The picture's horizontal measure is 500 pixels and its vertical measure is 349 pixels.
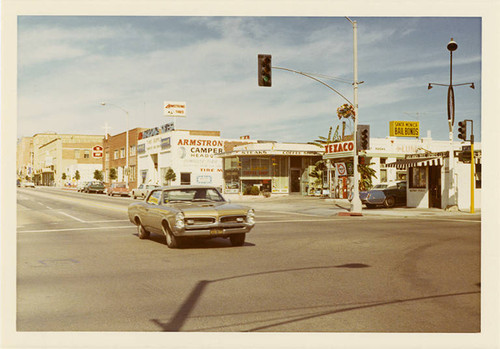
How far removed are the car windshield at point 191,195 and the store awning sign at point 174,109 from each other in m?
53.9

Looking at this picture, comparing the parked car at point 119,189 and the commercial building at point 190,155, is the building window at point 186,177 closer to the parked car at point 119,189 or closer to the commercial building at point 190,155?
the commercial building at point 190,155

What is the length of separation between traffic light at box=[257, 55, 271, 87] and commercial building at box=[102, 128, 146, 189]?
48.6 meters

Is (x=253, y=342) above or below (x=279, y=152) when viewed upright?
below

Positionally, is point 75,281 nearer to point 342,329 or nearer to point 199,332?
point 199,332

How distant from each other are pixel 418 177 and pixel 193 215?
851 inches

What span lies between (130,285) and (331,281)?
10.5 ft

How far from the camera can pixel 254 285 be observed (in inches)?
318

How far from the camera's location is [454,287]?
7812 mm

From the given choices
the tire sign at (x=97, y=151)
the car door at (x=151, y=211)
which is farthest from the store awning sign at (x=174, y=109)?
the car door at (x=151, y=211)

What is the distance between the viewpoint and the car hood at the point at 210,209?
11820 mm

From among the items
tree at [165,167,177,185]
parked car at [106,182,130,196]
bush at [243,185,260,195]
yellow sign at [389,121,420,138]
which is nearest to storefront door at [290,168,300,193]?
bush at [243,185,260,195]

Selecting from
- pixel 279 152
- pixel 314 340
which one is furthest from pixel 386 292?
pixel 279 152

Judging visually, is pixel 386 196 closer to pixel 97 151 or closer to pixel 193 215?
pixel 193 215

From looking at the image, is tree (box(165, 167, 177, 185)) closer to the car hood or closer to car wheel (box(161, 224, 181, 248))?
the car hood
